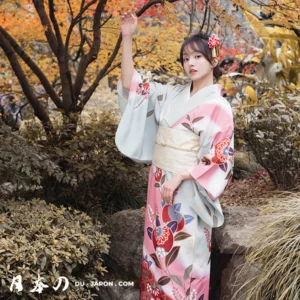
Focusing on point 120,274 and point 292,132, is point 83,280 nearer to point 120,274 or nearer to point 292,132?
point 120,274

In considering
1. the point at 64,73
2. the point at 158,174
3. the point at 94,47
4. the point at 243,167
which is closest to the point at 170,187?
the point at 158,174

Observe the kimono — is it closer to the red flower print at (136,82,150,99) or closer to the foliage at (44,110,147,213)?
the red flower print at (136,82,150,99)

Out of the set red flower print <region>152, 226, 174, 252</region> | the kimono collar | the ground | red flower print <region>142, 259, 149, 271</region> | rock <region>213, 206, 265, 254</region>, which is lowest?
the ground

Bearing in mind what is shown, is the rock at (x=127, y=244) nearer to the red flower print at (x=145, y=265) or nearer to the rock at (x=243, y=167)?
the red flower print at (x=145, y=265)

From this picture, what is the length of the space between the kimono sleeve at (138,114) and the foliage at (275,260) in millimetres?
817

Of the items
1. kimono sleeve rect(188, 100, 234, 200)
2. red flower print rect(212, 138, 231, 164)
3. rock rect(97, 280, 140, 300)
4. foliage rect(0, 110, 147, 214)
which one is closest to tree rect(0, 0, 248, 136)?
foliage rect(0, 110, 147, 214)

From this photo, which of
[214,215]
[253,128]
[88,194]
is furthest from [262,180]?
[214,215]

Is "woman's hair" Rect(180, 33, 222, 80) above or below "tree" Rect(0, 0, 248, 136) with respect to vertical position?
above

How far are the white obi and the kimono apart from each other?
0.5 inches

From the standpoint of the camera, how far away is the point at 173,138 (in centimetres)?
312

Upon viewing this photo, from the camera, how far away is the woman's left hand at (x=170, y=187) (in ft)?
9.91

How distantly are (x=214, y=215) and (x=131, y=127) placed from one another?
27.7 inches

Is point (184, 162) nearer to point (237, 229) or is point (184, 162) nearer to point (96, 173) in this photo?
point (237, 229)

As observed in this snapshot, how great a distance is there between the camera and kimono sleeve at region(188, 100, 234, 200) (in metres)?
2.99
